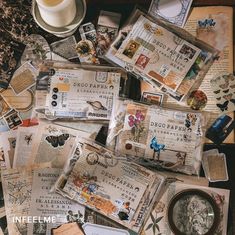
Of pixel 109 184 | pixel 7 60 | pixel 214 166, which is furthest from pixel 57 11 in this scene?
pixel 214 166

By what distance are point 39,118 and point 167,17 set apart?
16.5 inches

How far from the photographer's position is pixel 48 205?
1.21 meters

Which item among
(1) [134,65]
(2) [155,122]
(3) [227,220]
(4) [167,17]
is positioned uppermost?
(4) [167,17]

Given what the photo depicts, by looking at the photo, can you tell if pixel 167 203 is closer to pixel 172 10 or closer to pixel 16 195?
pixel 16 195

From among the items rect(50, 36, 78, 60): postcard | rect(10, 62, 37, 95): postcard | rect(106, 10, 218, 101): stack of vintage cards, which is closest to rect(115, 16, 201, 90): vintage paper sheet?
rect(106, 10, 218, 101): stack of vintage cards

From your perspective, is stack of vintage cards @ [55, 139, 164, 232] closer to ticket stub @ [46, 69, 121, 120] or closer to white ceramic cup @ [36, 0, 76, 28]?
ticket stub @ [46, 69, 121, 120]

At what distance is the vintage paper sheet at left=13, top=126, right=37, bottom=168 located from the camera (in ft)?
4.02

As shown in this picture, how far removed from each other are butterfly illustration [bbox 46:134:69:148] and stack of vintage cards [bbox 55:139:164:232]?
42mm

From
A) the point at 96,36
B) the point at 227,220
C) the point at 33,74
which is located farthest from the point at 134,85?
the point at 227,220

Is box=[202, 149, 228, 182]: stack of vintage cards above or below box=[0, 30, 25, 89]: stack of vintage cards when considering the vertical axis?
below

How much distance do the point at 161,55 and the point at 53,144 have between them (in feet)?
1.17

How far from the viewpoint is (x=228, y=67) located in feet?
3.99

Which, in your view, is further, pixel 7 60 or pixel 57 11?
pixel 7 60

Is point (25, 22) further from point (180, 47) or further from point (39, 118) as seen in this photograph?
point (180, 47)
